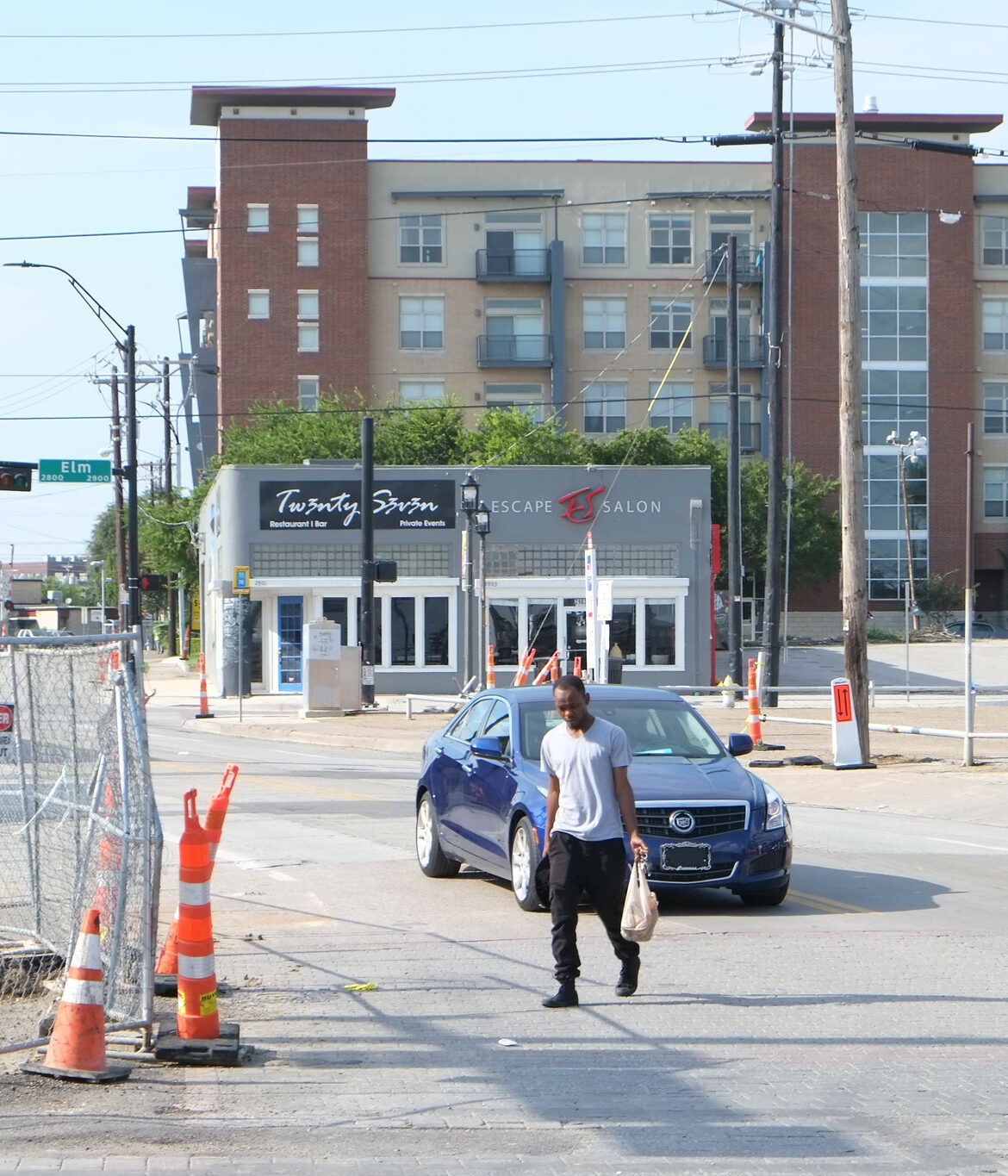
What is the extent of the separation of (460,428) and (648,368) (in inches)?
551

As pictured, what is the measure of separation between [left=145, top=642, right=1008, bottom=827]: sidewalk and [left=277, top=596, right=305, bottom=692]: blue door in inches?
39.5

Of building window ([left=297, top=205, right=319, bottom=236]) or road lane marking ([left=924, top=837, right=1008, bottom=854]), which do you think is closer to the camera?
road lane marking ([left=924, top=837, right=1008, bottom=854])

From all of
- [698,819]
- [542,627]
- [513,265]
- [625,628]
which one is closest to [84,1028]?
[698,819]

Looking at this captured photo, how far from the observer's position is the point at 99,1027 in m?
6.52

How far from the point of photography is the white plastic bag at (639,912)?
7.85 m

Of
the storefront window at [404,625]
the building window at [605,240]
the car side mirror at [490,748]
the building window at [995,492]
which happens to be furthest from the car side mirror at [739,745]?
the building window at [995,492]

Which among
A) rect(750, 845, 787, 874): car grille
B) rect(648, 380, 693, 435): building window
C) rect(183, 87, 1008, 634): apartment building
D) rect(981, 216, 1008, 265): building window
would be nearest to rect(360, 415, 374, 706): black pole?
rect(750, 845, 787, 874): car grille

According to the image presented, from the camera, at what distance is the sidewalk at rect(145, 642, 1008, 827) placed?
18609 mm

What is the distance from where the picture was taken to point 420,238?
67.1m

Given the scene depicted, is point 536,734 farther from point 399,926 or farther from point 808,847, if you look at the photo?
point 808,847

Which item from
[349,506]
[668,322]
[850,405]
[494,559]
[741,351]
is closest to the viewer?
[850,405]

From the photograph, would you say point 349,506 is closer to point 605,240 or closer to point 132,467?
point 132,467

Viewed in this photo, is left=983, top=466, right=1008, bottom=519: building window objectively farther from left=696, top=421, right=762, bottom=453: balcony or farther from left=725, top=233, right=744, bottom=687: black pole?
left=725, top=233, right=744, bottom=687: black pole

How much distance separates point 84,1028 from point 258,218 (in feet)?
203
